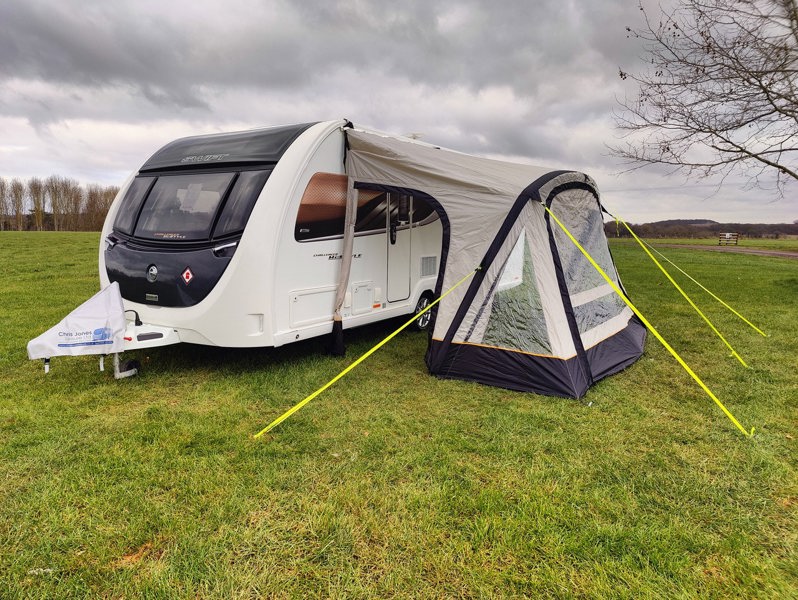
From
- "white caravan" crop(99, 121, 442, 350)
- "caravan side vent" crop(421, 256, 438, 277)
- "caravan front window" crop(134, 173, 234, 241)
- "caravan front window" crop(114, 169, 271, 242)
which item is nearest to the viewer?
"white caravan" crop(99, 121, 442, 350)

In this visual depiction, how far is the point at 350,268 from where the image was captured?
6.11m

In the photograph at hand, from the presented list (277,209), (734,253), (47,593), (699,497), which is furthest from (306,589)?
(734,253)

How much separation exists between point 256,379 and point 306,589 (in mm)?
3098

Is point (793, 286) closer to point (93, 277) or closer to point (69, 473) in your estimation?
point (69, 473)

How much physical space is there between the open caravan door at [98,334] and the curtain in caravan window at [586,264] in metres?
4.09

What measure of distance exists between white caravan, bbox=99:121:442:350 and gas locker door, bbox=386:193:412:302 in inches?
11.5

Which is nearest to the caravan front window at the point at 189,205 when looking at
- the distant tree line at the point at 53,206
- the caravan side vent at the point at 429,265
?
the caravan side vent at the point at 429,265

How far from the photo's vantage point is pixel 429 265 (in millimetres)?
7617

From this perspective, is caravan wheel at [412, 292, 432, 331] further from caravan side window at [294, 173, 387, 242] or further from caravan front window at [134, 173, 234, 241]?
caravan front window at [134, 173, 234, 241]

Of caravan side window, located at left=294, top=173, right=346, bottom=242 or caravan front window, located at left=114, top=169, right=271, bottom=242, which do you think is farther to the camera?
caravan side window, located at left=294, top=173, right=346, bottom=242

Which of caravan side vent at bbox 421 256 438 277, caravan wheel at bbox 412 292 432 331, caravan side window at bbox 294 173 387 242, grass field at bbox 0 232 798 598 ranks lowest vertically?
grass field at bbox 0 232 798 598

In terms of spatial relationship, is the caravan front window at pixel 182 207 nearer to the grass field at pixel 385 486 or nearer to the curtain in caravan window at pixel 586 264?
the grass field at pixel 385 486

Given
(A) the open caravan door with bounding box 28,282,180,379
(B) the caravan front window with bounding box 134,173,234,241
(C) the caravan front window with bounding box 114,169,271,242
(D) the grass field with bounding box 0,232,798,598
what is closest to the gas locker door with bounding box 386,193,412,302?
(D) the grass field with bounding box 0,232,798,598

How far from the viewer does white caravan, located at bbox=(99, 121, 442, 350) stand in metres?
5.02
